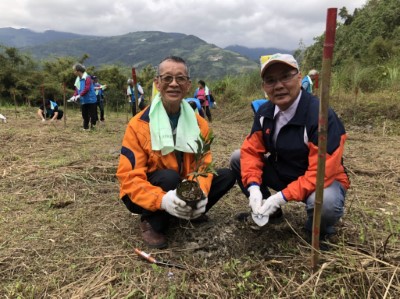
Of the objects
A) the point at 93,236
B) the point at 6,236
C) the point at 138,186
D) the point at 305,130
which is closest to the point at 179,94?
the point at 138,186

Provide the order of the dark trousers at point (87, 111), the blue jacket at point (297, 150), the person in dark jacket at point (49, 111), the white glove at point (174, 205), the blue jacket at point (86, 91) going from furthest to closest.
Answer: the person in dark jacket at point (49, 111)
the dark trousers at point (87, 111)
the blue jacket at point (86, 91)
the white glove at point (174, 205)
the blue jacket at point (297, 150)

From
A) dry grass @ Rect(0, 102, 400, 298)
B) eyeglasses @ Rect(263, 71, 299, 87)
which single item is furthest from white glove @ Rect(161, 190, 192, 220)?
eyeglasses @ Rect(263, 71, 299, 87)

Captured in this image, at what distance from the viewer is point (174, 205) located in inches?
72.3

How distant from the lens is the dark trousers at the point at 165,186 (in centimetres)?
200

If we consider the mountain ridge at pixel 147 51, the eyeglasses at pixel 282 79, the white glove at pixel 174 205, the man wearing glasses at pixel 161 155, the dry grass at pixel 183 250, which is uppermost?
the mountain ridge at pixel 147 51

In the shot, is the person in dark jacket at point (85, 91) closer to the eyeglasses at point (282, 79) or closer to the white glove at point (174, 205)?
the white glove at point (174, 205)

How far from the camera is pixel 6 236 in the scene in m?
2.20

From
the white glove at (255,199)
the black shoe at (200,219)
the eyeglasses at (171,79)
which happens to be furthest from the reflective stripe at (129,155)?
the white glove at (255,199)

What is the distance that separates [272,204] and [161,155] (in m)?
0.73

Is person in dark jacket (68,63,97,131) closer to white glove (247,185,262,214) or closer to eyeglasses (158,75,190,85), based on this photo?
eyeglasses (158,75,190,85)

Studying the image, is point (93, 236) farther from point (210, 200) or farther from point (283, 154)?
point (283, 154)

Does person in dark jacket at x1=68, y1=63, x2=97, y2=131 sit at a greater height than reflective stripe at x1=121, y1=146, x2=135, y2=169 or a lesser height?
greater

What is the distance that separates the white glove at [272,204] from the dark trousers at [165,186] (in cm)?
45

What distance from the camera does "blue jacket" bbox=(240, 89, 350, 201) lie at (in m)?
1.70
